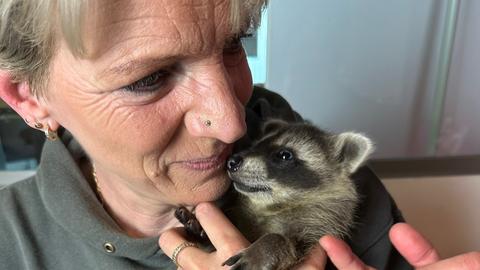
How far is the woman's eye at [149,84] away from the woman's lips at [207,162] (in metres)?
0.18

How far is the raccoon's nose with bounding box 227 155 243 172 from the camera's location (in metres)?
1.17

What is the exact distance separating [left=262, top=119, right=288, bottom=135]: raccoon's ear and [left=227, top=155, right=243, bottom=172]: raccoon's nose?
0.88 ft

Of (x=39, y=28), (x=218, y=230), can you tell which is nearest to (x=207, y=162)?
(x=218, y=230)

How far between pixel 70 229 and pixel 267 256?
46 centimetres

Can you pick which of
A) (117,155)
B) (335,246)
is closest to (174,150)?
(117,155)

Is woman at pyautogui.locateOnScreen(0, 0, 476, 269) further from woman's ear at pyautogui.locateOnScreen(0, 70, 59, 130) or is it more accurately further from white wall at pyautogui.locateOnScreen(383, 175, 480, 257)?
white wall at pyautogui.locateOnScreen(383, 175, 480, 257)

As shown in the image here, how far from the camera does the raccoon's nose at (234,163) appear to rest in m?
1.17

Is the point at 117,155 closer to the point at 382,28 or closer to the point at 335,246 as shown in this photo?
the point at 335,246

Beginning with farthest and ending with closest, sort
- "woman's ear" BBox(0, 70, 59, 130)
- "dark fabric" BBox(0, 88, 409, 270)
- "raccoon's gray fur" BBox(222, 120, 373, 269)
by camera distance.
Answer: "raccoon's gray fur" BBox(222, 120, 373, 269) → "dark fabric" BBox(0, 88, 409, 270) → "woman's ear" BBox(0, 70, 59, 130)

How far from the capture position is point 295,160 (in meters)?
1.42

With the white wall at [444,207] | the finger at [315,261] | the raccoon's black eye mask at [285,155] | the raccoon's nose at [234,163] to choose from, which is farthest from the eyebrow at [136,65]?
the white wall at [444,207]

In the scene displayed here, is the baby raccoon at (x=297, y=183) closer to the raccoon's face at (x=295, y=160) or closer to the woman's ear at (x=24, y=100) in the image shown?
the raccoon's face at (x=295, y=160)

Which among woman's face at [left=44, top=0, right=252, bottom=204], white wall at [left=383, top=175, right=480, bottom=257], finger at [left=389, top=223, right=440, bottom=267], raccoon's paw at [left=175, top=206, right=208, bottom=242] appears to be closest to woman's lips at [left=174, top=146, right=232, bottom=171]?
woman's face at [left=44, top=0, right=252, bottom=204]

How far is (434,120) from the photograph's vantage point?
2.20 m
